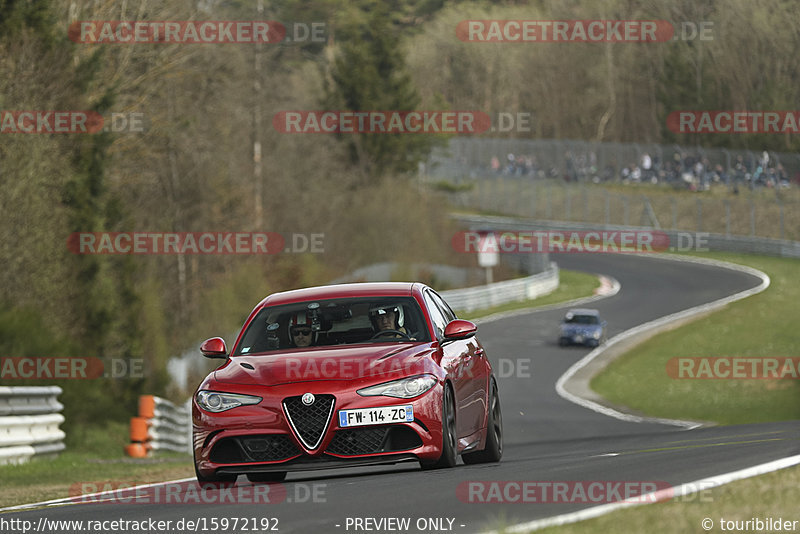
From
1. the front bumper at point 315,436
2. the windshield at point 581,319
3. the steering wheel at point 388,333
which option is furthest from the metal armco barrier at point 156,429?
the windshield at point 581,319

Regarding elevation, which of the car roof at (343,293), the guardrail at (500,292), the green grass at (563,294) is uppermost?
the car roof at (343,293)

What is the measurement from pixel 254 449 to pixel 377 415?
0.92 meters

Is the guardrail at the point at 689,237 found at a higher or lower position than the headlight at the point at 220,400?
lower

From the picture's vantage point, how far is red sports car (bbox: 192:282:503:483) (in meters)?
9.74

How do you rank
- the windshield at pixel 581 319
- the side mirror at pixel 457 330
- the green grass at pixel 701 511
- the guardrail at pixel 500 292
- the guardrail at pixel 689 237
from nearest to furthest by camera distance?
the green grass at pixel 701 511
the side mirror at pixel 457 330
the windshield at pixel 581 319
the guardrail at pixel 500 292
the guardrail at pixel 689 237

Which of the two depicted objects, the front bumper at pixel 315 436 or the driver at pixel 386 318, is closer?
the front bumper at pixel 315 436

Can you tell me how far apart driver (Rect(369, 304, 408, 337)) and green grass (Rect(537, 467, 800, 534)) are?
3968mm

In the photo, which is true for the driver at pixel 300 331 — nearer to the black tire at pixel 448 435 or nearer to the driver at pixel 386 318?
the driver at pixel 386 318

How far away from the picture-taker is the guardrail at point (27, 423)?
1577 cm

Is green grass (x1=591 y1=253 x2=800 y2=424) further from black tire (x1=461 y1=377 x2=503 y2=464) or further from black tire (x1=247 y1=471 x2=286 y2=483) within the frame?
black tire (x1=247 y1=471 x2=286 y2=483)

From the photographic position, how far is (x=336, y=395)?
9703 mm

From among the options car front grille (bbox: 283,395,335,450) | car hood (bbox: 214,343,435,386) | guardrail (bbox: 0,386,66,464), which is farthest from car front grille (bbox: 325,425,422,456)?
guardrail (bbox: 0,386,66,464)

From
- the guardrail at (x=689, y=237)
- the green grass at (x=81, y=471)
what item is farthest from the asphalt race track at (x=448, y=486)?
the guardrail at (x=689, y=237)

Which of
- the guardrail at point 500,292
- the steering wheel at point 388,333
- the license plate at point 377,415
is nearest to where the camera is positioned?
the license plate at point 377,415
